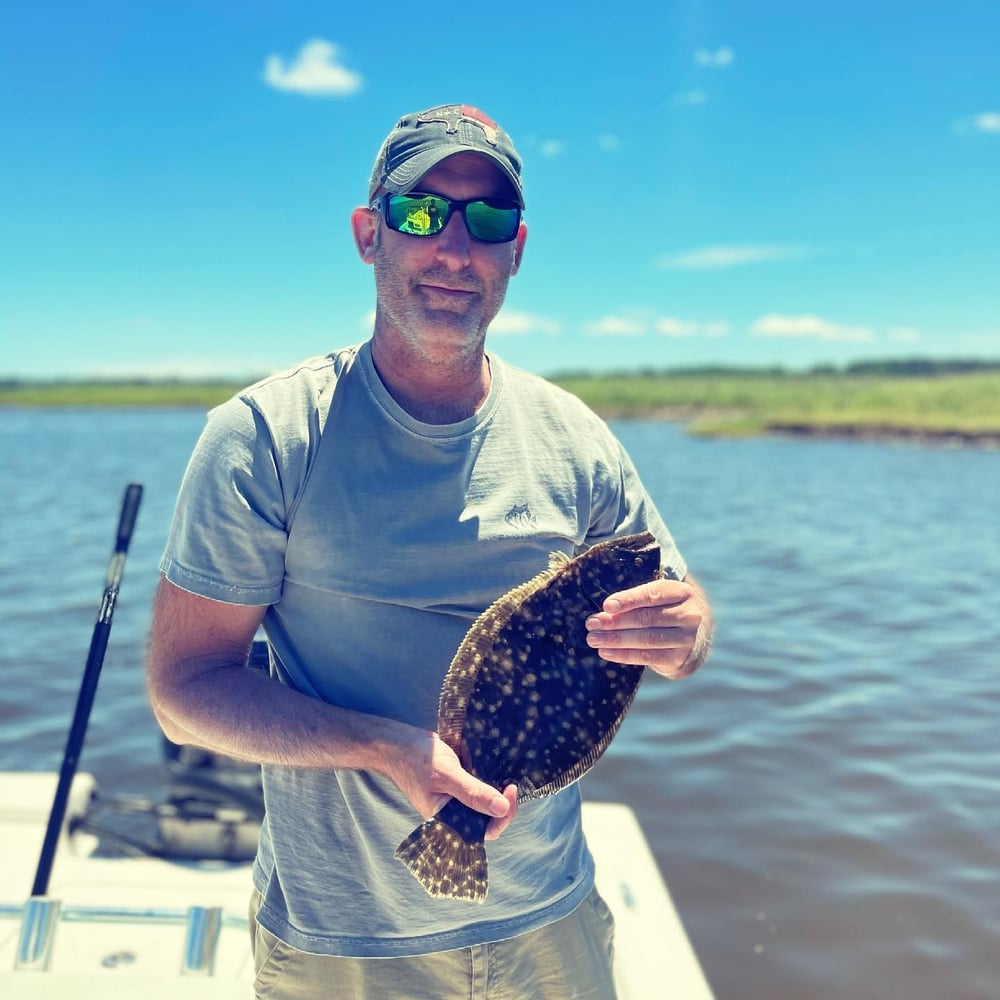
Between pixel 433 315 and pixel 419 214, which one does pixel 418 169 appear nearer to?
pixel 419 214

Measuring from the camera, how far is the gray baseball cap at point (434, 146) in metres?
2.44

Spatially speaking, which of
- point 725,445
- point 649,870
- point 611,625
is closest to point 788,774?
point 649,870

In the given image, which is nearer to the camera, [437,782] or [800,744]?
[437,782]

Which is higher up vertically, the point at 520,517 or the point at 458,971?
the point at 520,517

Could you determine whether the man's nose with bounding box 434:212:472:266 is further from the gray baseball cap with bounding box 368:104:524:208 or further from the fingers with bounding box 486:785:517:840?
the fingers with bounding box 486:785:517:840

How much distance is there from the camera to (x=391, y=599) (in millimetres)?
2316

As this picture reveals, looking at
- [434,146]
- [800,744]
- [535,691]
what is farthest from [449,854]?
[800,744]

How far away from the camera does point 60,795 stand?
12.6ft

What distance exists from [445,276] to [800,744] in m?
7.36

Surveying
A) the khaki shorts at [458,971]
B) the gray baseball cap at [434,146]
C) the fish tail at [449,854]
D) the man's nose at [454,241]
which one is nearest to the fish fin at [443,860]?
the fish tail at [449,854]

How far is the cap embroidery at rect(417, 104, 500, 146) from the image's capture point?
2.49 metres

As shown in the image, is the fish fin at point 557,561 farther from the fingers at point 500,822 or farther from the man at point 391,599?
the fingers at point 500,822

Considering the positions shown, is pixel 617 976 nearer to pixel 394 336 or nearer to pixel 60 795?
pixel 60 795

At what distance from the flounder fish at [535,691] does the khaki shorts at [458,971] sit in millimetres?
400
